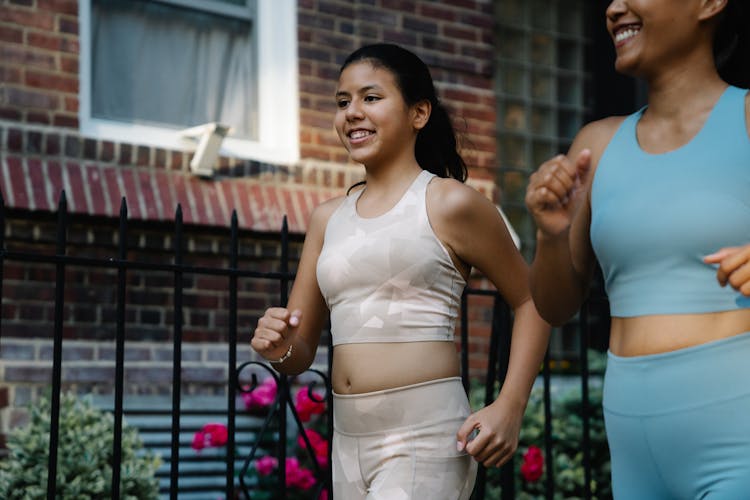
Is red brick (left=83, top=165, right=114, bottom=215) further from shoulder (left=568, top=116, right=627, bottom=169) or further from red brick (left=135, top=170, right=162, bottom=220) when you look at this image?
shoulder (left=568, top=116, right=627, bottom=169)

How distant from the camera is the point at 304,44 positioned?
6.07 meters

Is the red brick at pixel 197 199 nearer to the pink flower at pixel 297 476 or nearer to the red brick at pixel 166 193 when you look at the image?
the red brick at pixel 166 193

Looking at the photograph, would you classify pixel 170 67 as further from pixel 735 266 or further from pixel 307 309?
pixel 735 266

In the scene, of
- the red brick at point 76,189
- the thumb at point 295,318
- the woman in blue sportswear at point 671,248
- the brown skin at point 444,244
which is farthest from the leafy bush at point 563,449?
the woman in blue sportswear at point 671,248

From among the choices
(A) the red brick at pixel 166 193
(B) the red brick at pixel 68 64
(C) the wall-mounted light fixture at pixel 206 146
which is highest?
(B) the red brick at pixel 68 64

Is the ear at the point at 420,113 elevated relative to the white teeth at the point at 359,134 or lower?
elevated

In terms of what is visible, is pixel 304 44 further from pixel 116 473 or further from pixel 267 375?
pixel 116 473

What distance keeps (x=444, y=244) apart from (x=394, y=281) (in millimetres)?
156

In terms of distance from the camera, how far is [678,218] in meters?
1.98

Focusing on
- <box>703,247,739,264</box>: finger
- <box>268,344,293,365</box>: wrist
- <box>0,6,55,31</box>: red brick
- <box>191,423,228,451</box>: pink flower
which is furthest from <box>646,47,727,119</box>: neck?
<box>0,6,55,31</box>: red brick

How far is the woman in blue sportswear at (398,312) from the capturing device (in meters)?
2.54

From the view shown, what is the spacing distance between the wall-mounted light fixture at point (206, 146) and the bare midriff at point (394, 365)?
3094mm

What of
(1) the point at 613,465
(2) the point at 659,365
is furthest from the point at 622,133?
(1) the point at 613,465

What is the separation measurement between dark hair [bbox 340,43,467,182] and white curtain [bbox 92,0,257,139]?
308 centimetres
